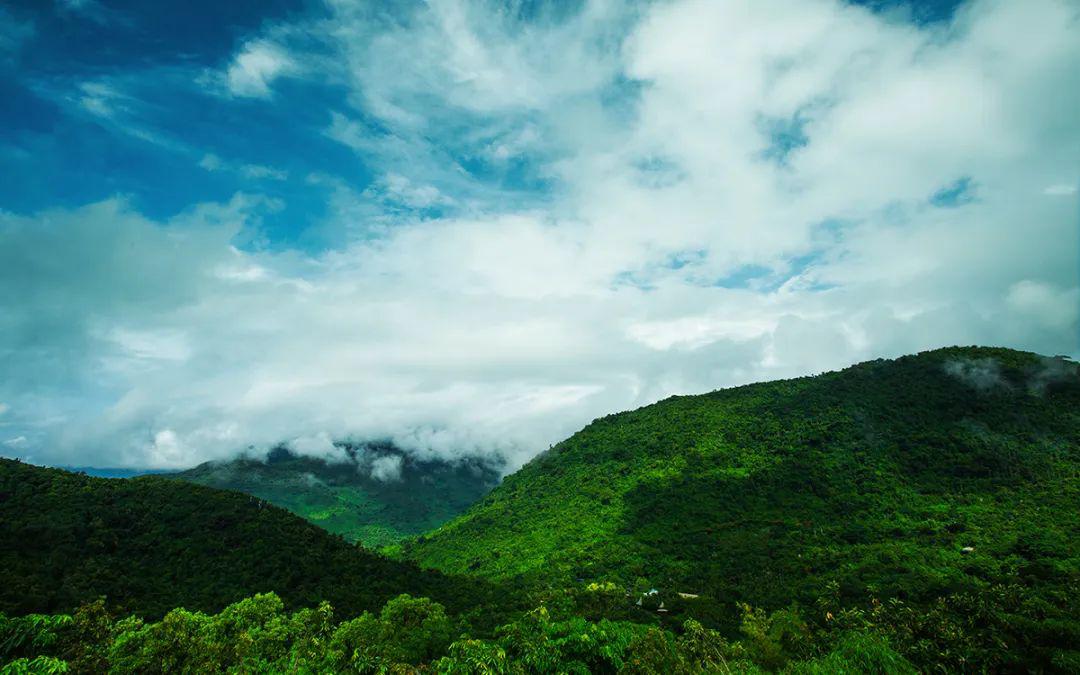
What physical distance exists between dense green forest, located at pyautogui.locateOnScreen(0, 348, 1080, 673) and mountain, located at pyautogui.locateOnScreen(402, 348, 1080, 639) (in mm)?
610

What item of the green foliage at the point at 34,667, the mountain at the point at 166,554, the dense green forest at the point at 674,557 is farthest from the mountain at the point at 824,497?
the green foliage at the point at 34,667

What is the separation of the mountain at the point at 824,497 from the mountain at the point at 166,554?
39.7 metres

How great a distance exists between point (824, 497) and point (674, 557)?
40986mm

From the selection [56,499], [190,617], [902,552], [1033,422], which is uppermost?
[1033,422]

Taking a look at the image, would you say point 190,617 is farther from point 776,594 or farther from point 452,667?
point 776,594

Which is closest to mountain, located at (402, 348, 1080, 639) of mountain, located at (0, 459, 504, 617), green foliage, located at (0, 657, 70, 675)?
mountain, located at (0, 459, 504, 617)

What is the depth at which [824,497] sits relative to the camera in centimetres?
11444

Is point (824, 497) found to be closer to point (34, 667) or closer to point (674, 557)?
point (674, 557)

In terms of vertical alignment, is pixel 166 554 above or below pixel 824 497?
below

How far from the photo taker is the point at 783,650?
50969 mm

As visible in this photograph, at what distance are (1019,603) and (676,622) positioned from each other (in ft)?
129

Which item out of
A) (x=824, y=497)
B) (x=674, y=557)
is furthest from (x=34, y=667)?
(x=824, y=497)

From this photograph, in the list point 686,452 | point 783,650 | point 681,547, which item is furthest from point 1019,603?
point 686,452

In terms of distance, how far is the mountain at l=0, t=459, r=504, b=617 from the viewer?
59.1 metres
